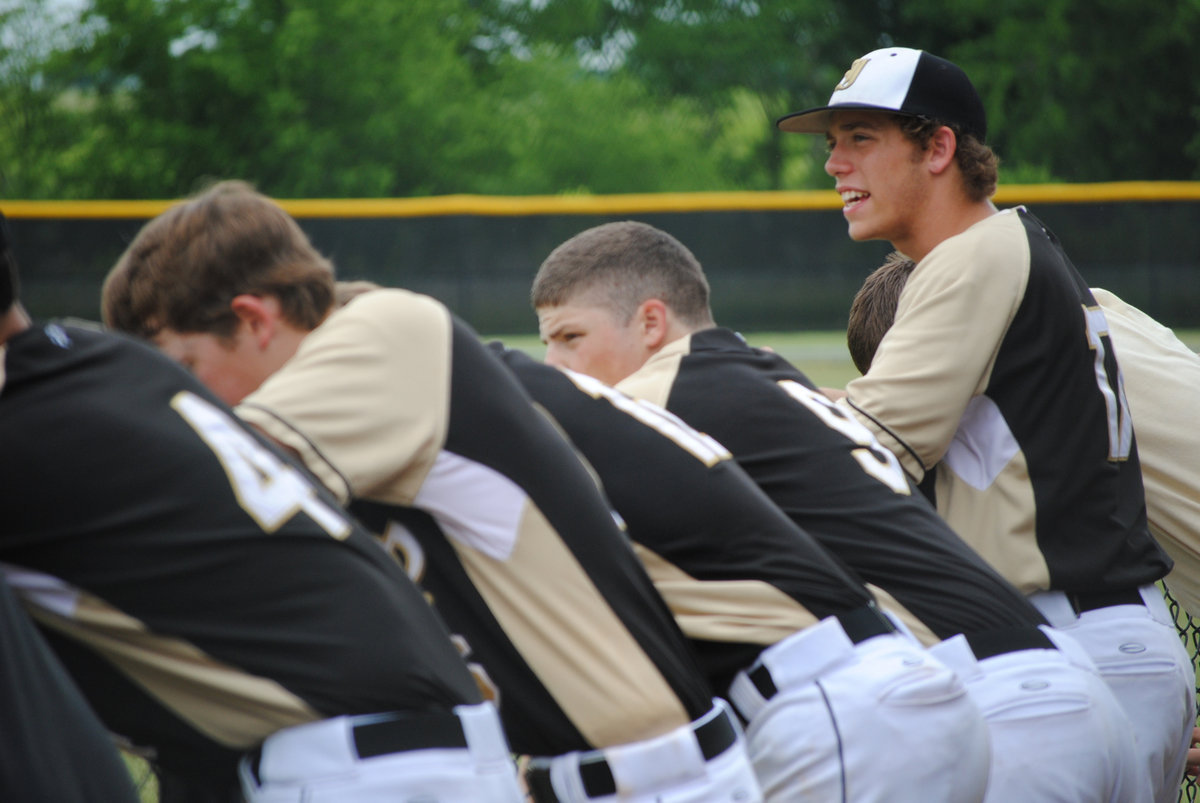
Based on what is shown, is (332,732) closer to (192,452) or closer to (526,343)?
(192,452)

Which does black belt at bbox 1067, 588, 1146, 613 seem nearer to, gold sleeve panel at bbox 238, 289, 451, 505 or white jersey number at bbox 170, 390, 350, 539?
gold sleeve panel at bbox 238, 289, 451, 505

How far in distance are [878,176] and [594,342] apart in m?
0.89

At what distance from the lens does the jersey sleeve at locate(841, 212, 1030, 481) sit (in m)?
2.94

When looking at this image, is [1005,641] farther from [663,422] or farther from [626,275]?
[626,275]

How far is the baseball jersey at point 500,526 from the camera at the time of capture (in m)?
2.03

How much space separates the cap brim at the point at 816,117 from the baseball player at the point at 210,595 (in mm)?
1977

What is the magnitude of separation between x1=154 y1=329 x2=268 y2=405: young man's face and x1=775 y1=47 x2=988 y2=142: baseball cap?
1.71m

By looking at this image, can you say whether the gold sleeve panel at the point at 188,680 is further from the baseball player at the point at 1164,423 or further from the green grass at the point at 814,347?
the green grass at the point at 814,347

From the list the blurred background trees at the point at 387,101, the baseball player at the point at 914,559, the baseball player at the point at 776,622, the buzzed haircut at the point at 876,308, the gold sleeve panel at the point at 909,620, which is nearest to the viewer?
the baseball player at the point at 776,622

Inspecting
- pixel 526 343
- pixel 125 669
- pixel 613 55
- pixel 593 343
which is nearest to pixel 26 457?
pixel 125 669

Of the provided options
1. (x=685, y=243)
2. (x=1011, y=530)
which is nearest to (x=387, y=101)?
(x=685, y=243)

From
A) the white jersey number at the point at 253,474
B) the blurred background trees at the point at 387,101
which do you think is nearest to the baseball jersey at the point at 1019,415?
the white jersey number at the point at 253,474

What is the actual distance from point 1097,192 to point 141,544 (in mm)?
16033

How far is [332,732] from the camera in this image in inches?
71.2
